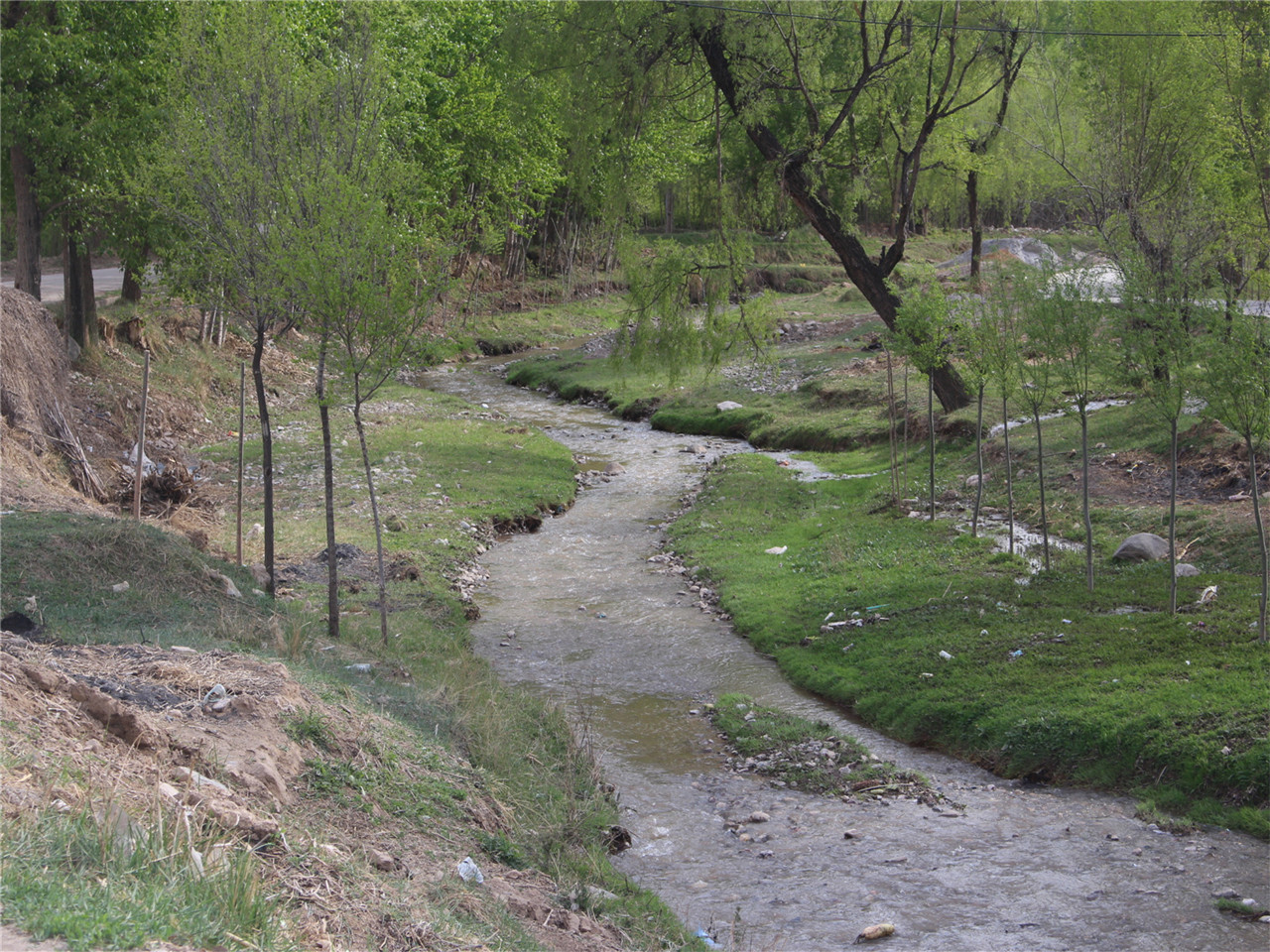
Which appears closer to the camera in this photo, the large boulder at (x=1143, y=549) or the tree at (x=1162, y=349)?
the tree at (x=1162, y=349)

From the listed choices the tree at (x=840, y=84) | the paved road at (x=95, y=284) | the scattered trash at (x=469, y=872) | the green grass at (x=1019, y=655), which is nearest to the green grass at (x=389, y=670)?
the scattered trash at (x=469, y=872)

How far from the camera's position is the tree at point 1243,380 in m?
10.7

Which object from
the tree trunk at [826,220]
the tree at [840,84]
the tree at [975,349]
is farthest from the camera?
the tree trunk at [826,220]

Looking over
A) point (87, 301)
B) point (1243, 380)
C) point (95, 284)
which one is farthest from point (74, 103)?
point (1243, 380)

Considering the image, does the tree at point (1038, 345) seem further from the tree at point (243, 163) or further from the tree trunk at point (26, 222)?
the tree trunk at point (26, 222)

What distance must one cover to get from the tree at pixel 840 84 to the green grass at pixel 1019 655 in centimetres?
666

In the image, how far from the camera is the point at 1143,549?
14.6 meters

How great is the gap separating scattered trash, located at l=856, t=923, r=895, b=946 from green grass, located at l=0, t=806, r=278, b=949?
4425 mm

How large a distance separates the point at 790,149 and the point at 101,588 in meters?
15.7

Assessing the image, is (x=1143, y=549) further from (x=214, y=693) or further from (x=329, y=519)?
(x=214, y=693)

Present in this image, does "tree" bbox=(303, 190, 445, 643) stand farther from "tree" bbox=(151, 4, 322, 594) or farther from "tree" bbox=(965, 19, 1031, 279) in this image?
"tree" bbox=(965, 19, 1031, 279)

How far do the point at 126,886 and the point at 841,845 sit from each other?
626 cm

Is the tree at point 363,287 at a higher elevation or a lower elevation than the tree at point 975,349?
higher

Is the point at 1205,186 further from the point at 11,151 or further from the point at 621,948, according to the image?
the point at 11,151
